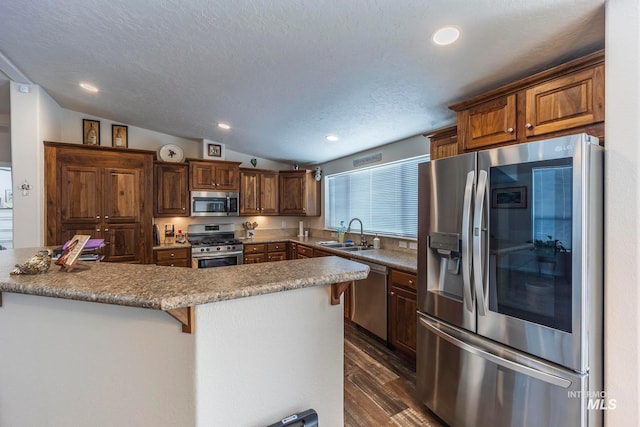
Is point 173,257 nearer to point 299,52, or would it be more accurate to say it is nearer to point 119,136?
point 119,136

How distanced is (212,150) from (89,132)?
1.67m

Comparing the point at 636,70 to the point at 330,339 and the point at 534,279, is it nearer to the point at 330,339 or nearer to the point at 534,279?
the point at 534,279

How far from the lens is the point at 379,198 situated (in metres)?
3.98

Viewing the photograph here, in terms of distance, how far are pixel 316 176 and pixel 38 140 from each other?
12.5 ft

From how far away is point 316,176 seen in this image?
209 inches

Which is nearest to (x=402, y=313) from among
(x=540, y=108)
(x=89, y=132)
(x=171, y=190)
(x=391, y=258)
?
(x=391, y=258)

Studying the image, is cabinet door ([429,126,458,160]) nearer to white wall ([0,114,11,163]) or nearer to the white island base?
the white island base

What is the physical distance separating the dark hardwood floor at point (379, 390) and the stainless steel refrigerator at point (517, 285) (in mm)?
187

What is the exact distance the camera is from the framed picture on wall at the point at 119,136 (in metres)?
4.20

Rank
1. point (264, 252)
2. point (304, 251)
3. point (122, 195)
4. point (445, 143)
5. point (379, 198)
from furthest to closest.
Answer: point (264, 252) < point (304, 251) < point (379, 198) < point (122, 195) < point (445, 143)

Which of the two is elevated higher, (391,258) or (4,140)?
(4,140)

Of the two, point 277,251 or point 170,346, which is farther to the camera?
point 277,251

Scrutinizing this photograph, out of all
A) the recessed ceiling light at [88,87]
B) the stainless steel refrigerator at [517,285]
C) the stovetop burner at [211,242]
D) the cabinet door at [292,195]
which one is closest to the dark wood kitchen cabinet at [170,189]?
the stovetop burner at [211,242]

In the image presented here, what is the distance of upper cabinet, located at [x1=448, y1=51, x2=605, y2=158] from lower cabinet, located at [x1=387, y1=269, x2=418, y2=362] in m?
1.27
